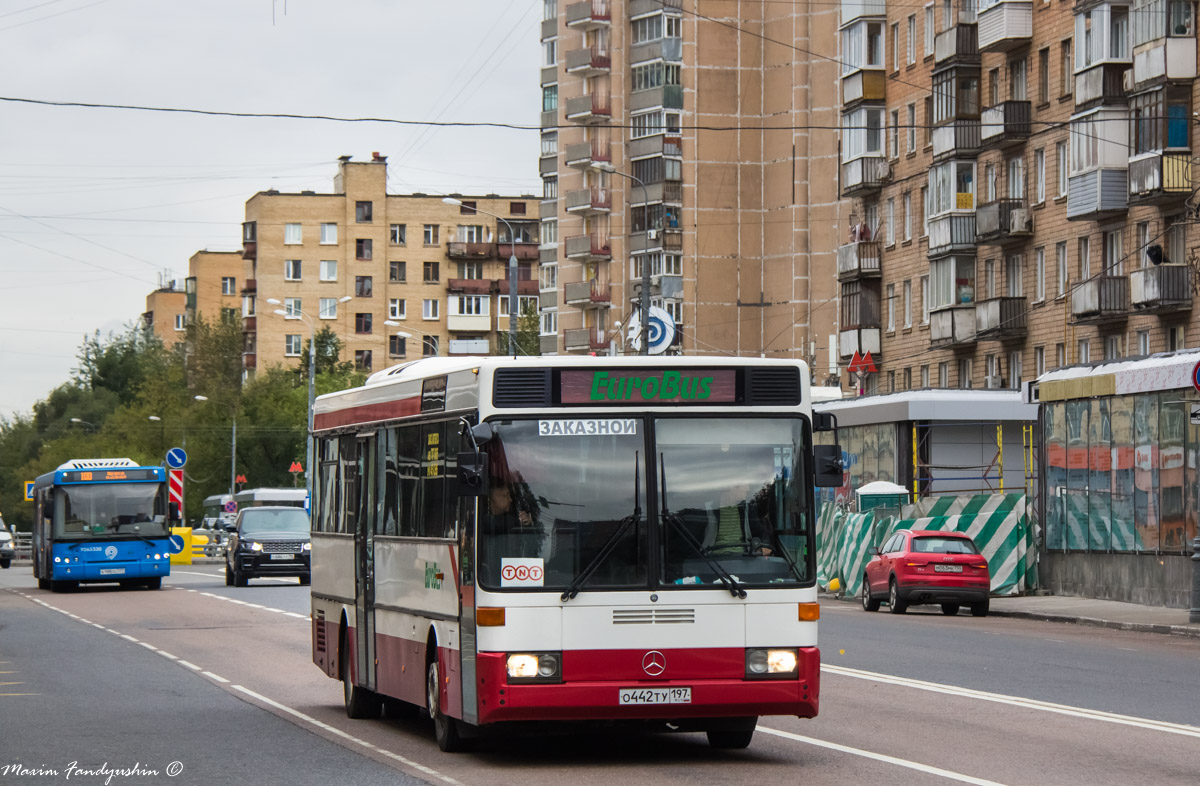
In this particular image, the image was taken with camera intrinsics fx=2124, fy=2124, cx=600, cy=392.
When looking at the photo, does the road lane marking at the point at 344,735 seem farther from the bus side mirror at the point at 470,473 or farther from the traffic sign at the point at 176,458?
the traffic sign at the point at 176,458

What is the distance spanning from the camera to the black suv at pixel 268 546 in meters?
45.7

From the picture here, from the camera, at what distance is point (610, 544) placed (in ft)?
40.1

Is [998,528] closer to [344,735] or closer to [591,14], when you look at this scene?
[344,735]

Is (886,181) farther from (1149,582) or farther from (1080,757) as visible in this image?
(1080,757)

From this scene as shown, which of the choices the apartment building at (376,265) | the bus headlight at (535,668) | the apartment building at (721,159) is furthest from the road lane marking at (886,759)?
the apartment building at (376,265)

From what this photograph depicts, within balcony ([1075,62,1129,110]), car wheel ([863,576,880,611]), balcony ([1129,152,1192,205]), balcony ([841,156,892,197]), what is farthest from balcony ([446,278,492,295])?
car wheel ([863,576,880,611])

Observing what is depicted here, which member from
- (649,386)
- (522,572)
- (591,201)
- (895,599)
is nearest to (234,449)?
(591,201)

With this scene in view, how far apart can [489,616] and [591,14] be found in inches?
3544

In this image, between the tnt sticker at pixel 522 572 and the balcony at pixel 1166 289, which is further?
the balcony at pixel 1166 289

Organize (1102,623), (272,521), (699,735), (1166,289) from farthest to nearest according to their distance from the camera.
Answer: (1166,289), (272,521), (1102,623), (699,735)

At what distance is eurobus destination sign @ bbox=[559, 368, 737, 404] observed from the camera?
1254cm

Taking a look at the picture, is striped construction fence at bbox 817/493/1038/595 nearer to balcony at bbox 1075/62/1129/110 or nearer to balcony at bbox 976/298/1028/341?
balcony at bbox 1075/62/1129/110

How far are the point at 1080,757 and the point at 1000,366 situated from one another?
164 feet

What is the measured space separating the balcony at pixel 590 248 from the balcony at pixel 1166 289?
173ft
